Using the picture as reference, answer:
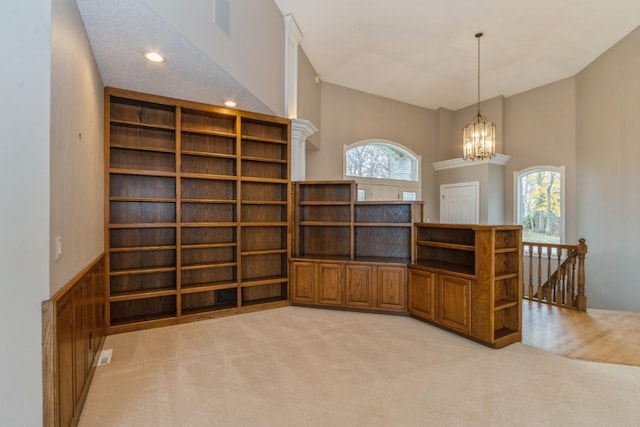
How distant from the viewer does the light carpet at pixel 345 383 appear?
1995mm

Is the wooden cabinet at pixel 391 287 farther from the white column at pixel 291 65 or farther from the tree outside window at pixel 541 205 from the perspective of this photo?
the tree outside window at pixel 541 205

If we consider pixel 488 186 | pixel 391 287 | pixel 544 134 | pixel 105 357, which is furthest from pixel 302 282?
pixel 544 134

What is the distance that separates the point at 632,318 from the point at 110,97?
682 cm

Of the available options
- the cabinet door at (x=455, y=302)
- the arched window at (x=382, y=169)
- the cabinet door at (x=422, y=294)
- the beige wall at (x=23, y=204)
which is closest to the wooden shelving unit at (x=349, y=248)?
the cabinet door at (x=422, y=294)

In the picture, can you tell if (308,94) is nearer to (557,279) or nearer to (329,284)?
(329,284)

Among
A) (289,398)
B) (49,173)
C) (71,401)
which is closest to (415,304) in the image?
(289,398)

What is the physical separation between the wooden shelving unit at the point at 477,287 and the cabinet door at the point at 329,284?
929 mm

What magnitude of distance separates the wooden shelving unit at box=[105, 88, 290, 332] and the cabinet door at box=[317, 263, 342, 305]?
531mm

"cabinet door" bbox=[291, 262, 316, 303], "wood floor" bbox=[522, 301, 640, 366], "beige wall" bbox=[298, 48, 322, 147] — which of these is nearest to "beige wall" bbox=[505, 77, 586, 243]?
"wood floor" bbox=[522, 301, 640, 366]

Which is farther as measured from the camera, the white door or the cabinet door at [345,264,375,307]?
the white door

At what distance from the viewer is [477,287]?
3.16 m

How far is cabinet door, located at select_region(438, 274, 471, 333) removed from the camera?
10.6 ft

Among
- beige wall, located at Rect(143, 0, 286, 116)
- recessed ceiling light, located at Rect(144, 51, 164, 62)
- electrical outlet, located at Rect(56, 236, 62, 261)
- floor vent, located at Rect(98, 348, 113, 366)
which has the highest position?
beige wall, located at Rect(143, 0, 286, 116)

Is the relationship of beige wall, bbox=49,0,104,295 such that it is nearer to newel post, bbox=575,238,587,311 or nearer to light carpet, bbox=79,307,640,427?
light carpet, bbox=79,307,640,427
